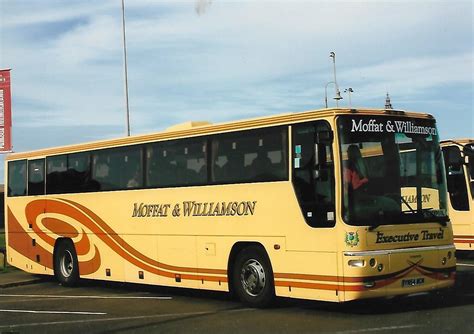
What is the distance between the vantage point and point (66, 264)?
52.4 ft

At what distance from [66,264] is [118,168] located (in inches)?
130

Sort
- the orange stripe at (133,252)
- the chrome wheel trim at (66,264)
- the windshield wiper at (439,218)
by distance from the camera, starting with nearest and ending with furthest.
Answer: the windshield wiper at (439,218), the orange stripe at (133,252), the chrome wheel trim at (66,264)

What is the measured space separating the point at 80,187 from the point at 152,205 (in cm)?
285

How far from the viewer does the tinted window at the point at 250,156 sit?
35.5 ft

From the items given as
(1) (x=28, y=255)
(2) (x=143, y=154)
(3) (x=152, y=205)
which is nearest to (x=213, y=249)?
(3) (x=152, y=205)

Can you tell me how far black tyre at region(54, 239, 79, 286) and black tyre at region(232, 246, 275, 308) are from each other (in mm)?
5494

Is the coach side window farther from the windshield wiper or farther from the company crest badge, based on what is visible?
the windshield wiper

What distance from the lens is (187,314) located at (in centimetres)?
1072

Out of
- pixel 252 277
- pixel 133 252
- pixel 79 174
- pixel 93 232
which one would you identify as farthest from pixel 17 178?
pixel 252 277

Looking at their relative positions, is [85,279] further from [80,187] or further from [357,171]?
[357,171]

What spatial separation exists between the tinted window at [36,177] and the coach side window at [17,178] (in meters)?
0.30

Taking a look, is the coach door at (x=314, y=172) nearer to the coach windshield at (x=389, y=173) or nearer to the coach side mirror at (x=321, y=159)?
the coach side mirror at (x=321, y=159)

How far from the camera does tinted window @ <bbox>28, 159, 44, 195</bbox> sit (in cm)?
1652

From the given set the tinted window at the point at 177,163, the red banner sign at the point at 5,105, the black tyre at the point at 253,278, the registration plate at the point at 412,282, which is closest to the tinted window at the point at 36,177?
the tinted window at the point at 177,163
